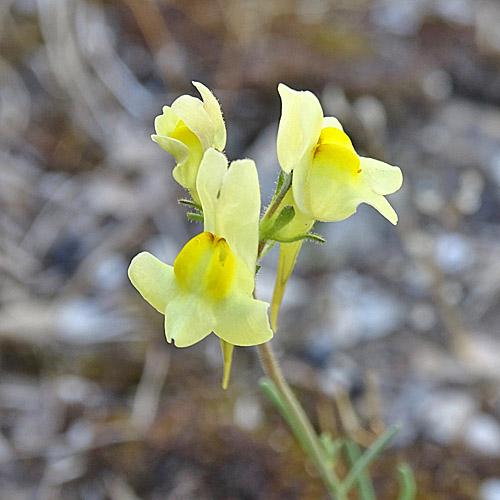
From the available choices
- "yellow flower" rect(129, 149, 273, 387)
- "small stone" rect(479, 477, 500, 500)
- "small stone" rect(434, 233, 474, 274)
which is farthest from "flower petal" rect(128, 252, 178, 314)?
"small stone" rect(434, 233, 474, 274)

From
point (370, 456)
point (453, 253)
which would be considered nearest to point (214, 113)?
point (370, 456)

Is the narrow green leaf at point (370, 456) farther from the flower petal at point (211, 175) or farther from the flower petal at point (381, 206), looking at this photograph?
the flower petal at point (211, 175)

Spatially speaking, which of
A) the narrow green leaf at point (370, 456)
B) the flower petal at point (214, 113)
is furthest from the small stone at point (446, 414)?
the flower petal at point (214, 113)

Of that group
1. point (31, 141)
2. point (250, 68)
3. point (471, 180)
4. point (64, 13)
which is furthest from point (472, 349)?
point (64, 13)

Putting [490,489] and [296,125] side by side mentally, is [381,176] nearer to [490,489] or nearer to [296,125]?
[296,125]

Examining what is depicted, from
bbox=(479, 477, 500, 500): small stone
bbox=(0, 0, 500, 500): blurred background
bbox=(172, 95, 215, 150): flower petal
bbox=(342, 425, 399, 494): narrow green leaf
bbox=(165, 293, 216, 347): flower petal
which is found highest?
bbox=(172, 95, 215, 150): flower petal

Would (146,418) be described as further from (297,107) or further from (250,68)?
(250,68)

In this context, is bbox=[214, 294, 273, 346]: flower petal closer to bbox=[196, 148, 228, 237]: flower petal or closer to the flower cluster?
the flower cluster
